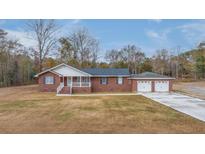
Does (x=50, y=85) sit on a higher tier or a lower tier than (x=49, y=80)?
lower

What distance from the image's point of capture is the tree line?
29656 mm

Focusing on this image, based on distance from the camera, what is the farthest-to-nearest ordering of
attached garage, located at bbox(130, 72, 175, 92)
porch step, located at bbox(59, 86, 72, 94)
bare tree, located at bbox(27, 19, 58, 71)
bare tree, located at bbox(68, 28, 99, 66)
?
1. bare tree, located at bbox(68, 28, 99, 66)
2. bare tree, located at bbox(27, 19, 58, 71)
3. attached garage, located at bbox(130, 72, 175, 92)
4. porch step, located at bbox(59, 86, 72, 94)

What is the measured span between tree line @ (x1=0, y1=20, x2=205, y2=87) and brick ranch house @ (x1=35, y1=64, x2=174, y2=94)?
17.2 feet

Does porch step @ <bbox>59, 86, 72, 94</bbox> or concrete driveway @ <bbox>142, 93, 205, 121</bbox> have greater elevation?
porch step @ <bbox>59, 86, 72, 94</bbox>

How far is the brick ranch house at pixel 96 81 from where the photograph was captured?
2342cm

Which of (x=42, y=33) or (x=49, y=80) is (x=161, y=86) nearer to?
(x=49, y=80)

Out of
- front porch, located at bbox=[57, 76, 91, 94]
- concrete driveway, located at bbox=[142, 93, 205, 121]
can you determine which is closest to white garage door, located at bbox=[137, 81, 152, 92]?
front porch, located at bbox=[57, 76, 91, 94]

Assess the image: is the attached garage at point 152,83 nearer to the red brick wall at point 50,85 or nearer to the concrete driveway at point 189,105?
the concrete driveway at point 189,105

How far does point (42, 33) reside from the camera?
2916 centimetres

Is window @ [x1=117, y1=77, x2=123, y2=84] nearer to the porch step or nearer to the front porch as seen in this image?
the front porch

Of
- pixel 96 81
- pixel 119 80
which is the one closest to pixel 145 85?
pixel 119 80

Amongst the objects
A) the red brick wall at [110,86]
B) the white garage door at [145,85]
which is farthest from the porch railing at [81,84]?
the white garage door at [145,85]

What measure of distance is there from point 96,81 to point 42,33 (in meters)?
11.4
